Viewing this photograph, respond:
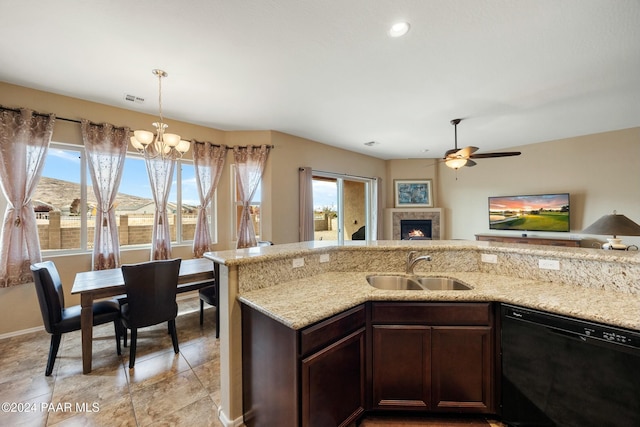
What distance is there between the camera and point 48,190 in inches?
126

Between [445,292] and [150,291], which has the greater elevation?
[445,292]

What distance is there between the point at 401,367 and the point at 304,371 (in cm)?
75

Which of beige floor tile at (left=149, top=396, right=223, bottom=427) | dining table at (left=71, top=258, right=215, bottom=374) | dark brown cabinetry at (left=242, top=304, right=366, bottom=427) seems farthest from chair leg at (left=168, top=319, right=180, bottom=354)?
dark brown cabinetry at (left=242, top=304, right=366, bottom=427)

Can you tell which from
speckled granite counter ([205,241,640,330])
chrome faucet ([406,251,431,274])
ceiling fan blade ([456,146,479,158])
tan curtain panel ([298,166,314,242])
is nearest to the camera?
speckled granite counter ([205,241,640,330])

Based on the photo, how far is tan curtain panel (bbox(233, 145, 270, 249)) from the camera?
441 centimetres

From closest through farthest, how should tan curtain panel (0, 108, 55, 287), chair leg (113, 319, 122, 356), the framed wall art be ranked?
chair leg (113, 319, 122, 356) → tan curtain panel (0, 108, 55, 287) → the framed wall art

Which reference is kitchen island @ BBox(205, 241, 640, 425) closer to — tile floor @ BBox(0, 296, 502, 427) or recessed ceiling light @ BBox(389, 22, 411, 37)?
tile floor @ BBox(0, 296, 502, 427)

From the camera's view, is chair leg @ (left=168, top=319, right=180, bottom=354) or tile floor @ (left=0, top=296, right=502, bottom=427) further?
chair leg @ (left=168, top=319, right=180, bottom=354)

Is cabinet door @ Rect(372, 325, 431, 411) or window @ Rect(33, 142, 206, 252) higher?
window @ Rect(33, 142, 206, 252)

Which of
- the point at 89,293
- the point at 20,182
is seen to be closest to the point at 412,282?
the point at 89,293

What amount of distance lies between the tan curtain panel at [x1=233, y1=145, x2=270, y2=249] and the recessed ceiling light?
2.82 m

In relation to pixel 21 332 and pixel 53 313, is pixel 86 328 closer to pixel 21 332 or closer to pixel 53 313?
pixel 53 313

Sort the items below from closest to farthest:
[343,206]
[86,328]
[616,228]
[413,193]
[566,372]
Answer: [566,372], [86,328], [616,228], [343,206], [413,193]

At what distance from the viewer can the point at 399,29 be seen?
6.62 feet
